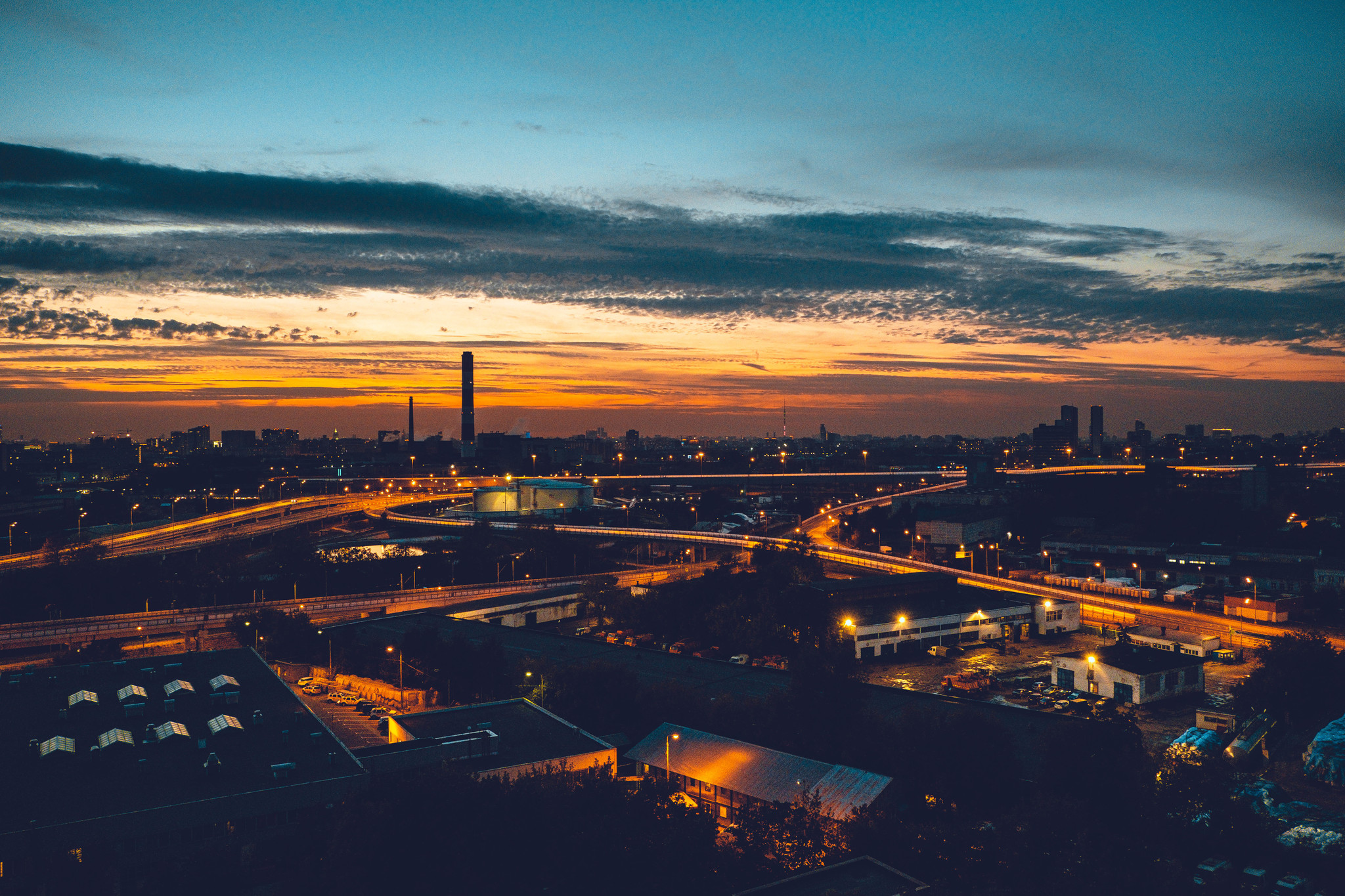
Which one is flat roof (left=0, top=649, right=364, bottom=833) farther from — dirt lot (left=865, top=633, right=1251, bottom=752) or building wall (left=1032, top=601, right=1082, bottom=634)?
building wall (left=1032, top=601, right=1082, bottom=634)

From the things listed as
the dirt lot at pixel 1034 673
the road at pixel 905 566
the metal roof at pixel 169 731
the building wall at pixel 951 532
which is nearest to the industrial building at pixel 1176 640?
the dirt lot at pixel 1034 673

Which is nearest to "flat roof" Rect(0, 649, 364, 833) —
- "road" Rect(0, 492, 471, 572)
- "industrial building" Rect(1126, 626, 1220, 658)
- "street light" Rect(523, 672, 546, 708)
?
"street light" Rect(523, 672, 546, 708)

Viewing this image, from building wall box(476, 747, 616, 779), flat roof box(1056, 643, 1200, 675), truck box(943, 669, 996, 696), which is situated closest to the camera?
building wall box(476, 747, 616, 779)

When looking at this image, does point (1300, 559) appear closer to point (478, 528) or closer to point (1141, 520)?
point (1141, 520)

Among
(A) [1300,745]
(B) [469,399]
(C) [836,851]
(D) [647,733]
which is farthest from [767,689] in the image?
(B) [469,399]

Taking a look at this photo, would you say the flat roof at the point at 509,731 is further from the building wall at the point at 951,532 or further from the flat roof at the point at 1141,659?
the building wall at the point at 951,532

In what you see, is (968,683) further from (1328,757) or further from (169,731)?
(169,731)

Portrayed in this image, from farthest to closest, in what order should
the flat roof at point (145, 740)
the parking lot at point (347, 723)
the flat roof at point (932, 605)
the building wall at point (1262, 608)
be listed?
the building wall at point (1262, 608) < the flat roof at point (932, 605) < the parking lot at point (347, 723) < the flat roof at point (145, 740)
